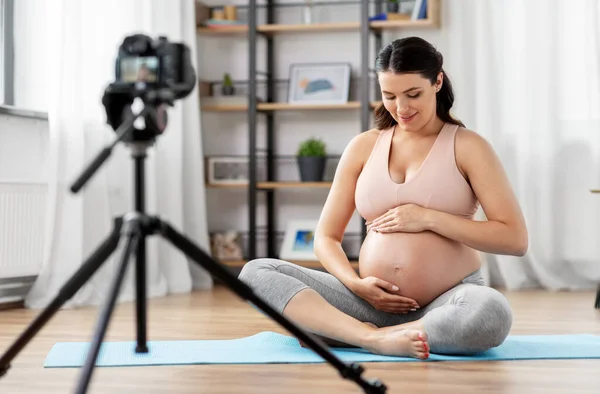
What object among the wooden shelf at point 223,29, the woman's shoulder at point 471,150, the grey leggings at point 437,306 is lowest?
the grey leggings at point 437,306

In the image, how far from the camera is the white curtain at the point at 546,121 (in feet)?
14.4

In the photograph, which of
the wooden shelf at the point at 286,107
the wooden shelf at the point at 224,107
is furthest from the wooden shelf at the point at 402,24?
the wooden shelf at the point at 224,107

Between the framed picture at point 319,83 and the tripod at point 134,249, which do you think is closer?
the tripod at point 134,249

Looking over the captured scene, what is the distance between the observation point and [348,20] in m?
4.78

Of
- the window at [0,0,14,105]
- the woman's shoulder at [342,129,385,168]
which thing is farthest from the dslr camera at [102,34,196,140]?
the window at [0,0,14,105]

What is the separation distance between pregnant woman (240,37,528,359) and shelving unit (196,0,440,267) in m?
2.09

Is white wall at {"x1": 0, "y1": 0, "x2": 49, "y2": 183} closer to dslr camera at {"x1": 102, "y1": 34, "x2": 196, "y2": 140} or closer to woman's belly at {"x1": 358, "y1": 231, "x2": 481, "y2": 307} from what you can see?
woman's belly at {"x1": 358, "y1": 231, "x2": 481, "y2": 307}

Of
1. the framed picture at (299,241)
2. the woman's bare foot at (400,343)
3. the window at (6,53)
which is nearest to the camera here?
the woman's bare foot at (400,343)

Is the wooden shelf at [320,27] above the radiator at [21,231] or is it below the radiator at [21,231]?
above

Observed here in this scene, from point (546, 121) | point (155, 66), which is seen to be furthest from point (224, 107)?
point (155, 66)

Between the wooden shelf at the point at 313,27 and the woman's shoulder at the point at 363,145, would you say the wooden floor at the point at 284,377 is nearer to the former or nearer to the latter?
the woman's shoulder at the point at 363,145

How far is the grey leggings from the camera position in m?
2.16

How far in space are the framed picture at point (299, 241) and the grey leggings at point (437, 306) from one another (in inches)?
85.7

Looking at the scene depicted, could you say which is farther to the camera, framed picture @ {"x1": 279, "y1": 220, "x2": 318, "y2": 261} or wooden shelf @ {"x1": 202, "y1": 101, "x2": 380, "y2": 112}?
framed picture @ {"x1": 279, "y1": 220, "x2": 318, "y2": 261}
